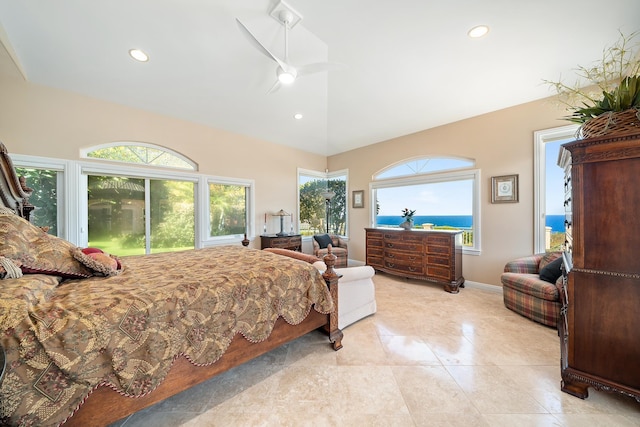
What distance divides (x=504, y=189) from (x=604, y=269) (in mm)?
2417

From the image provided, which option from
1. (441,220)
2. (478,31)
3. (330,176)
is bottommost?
(441,220)

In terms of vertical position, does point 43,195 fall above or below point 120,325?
above

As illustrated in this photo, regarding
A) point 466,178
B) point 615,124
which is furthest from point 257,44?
point 466,178

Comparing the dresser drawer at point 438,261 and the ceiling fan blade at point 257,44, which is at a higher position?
the ceiling fan blade at point 257,44

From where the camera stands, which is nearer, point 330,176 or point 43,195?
point 43,195

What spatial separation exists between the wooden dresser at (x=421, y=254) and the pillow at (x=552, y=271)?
1.07 meters

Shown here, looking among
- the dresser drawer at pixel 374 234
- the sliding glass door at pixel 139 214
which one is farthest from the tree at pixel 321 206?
the sliding glass door at pixel 139 214

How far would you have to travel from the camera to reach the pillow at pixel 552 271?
8.45ft

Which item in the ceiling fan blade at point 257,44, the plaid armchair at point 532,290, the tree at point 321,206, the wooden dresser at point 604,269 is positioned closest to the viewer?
the wooden dresser at point 604,269

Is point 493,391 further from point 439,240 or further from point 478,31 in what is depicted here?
point 478,31

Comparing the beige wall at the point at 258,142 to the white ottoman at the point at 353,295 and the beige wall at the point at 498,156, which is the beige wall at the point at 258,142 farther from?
the white ottoman at the point at 353,295

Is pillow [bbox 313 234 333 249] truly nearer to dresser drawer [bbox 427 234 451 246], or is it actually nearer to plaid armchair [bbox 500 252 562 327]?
dresser drawer [bbox 427 234 451 246]

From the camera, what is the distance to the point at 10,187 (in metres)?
1.89

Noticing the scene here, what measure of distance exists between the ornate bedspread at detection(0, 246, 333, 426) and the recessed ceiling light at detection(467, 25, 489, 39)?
3.12m
